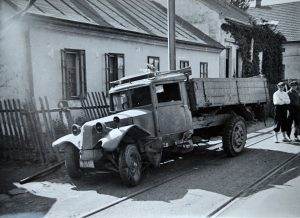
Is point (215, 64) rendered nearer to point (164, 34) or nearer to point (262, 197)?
point (164, 34)

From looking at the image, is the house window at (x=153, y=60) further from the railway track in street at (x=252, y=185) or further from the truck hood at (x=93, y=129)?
the truck hood at (x=93, y=129)

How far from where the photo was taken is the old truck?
7434 millimetres

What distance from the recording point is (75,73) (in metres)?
14.0

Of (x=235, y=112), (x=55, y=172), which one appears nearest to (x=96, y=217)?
(x=55, y=172)

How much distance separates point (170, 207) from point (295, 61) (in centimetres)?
3177

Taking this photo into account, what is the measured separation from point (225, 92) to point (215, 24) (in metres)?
15.3

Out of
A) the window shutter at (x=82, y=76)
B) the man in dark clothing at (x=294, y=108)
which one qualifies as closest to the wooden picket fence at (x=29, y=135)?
the window shutter at (x=82, y=76)

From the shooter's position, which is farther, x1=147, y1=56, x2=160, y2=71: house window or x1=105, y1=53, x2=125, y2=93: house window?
x1=147, y1=56, x2=160, y2=71: house window

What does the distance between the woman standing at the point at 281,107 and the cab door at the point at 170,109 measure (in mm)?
4192

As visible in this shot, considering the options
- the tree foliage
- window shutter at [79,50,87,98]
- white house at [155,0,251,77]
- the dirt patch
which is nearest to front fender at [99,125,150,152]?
the dirt patch

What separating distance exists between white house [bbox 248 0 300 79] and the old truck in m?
25.8

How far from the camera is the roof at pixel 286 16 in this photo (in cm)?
3428

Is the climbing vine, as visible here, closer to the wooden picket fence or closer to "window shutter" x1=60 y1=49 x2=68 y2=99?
"window shutter" x1=60 y1=49 x2=68 y2=99

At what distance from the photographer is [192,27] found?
24.8 m
